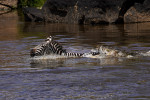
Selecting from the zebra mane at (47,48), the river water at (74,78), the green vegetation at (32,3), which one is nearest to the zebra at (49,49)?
the zebra mane at (47,48)

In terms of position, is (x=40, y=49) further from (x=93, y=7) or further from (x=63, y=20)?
→ (x=63, y=20)

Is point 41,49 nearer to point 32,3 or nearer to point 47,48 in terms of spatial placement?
point 47,48

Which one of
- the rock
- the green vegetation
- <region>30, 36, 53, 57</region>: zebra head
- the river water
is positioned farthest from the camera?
the green vegetation

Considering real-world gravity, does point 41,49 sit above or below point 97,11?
below

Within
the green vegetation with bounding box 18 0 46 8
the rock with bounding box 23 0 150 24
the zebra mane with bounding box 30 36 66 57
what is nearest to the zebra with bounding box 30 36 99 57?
the zebra mane with bounding box 30 36 66 57

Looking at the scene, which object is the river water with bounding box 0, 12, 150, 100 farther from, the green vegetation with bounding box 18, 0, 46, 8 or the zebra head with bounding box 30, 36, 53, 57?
the green vegetation with bounding box 18, 0, 46, 8

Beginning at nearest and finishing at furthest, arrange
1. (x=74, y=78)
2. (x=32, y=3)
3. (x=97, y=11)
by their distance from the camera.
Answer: (x=74, y=78), (x=97, y=11), (x=32, y=3)

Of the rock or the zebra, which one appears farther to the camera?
the rock

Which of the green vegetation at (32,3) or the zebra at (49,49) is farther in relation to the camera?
the green vegetation at (32,3)

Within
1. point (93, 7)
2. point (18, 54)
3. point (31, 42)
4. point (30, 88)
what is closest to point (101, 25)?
point (93, 7)

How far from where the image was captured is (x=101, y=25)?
1959cm

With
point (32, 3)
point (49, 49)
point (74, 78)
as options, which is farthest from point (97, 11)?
point (32, 3)

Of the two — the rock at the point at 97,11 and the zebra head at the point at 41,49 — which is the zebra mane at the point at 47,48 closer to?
the zebra head at the point at 41,49

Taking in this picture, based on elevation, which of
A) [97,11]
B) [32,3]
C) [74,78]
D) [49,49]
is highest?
[32,3]
